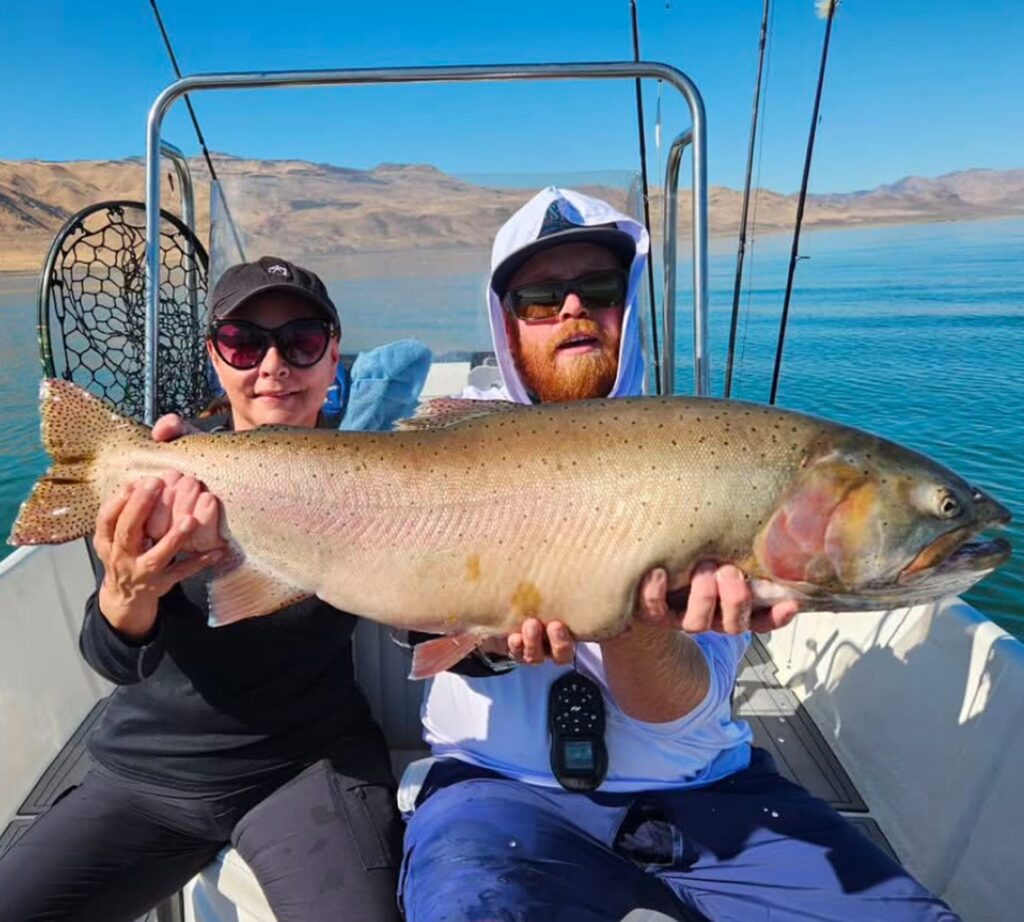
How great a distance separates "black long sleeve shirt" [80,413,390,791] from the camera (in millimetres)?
2848

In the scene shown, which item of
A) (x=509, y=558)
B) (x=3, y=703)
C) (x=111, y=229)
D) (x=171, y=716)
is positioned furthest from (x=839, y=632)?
(x=111, y=229)

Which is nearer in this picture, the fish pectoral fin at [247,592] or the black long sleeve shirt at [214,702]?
the fish pectoral fin at [247,592]

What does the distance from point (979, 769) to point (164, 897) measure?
130 inches

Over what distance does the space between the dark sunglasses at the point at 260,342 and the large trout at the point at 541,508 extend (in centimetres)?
57

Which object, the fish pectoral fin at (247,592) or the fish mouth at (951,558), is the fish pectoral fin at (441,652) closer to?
the fish pectoral fin at (247,592)

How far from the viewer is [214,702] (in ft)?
9.45

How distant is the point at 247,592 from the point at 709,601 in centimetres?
148

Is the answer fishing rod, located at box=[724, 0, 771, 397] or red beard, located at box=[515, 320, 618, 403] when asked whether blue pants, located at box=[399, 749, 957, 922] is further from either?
fishing rod, located at box=[724, 0, 771, 397]

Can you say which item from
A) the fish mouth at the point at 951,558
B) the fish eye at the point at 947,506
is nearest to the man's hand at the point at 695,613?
the fish mouth at the point at 951,558

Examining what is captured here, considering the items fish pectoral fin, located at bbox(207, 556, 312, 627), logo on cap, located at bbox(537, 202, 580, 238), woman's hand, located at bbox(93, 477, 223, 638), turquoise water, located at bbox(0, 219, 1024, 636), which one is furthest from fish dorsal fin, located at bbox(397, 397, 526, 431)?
turquoise water, located at bbox(0, 219, 1024, 636)

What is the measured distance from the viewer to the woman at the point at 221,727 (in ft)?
8.36

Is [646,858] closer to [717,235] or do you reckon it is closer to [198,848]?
[198,848]

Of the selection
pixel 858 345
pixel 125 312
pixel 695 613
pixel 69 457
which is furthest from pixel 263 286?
pixel 858 345

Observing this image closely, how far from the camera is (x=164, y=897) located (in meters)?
2.83
